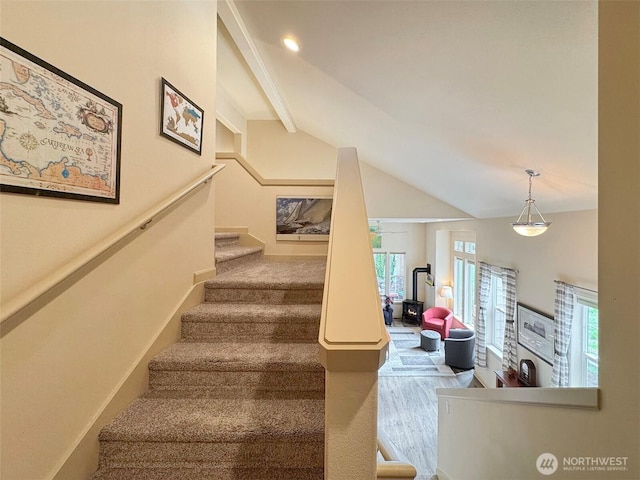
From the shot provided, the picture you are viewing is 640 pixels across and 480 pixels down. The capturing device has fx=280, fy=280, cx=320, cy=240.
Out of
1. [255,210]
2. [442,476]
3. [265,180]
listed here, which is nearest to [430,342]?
[442,476]

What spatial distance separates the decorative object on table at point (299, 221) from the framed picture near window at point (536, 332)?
2.97m

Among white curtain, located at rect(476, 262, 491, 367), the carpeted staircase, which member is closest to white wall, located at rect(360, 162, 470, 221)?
white curtain, located at rect(476, 262, 491, 367)

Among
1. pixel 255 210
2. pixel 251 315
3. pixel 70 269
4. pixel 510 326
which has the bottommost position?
pixel 510 326

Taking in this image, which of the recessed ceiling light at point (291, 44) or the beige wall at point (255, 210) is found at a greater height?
the recessed ceiling light at point (291, 44)

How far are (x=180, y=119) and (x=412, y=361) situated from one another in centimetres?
588

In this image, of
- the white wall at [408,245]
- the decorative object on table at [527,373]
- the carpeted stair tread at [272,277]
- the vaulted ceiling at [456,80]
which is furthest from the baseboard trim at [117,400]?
the white wall at [408,245]

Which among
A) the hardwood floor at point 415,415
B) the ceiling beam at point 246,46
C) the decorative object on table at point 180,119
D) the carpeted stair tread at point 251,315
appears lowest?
the hardwood floor at point 415,415

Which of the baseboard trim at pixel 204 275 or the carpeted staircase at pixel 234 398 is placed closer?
the carpeted staircase at pixel 234 398

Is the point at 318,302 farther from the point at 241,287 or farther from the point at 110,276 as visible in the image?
the point at 110,276

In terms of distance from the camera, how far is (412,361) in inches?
227

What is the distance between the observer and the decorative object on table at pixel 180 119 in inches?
60.4

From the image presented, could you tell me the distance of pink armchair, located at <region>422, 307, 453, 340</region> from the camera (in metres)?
6.57

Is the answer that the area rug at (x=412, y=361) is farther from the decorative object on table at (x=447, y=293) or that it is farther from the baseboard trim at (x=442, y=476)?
the baseboard trim at (x=442, y=476)

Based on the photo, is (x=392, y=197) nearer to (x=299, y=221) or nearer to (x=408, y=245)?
(x=299, y=221)
